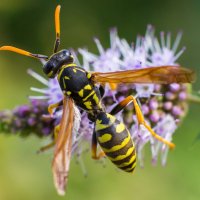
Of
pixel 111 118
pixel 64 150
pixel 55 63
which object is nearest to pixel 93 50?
pixel 55 63

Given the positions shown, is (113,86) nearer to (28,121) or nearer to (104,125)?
(104,125)

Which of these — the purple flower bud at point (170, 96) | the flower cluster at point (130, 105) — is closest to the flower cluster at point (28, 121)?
the flower cluster at point (130, 105)

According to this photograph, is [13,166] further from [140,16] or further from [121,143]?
[121,143]

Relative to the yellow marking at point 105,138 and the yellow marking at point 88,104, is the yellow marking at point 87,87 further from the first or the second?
the yellow marking at point 105,138

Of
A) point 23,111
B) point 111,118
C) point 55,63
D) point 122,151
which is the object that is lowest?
point 122,151

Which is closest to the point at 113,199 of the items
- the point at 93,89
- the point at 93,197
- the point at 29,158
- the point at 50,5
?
the point at 93,197

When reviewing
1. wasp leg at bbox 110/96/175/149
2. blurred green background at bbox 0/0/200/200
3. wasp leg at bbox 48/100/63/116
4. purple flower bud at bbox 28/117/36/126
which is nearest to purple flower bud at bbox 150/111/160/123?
wasp leg at bbox 110/96/175/149
